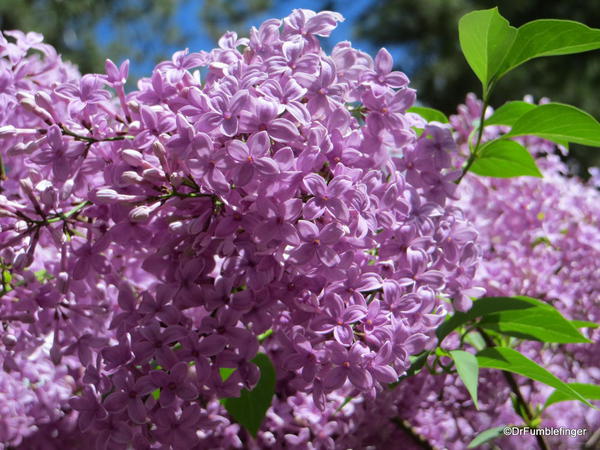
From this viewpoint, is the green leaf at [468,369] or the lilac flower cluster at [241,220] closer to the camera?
the lilac flower cluster at [241,220]

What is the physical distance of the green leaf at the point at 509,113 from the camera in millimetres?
1224

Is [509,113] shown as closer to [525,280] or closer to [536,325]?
[536,325]

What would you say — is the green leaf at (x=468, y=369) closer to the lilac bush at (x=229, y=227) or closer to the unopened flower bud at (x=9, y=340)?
the lilac bush at (x=229, y=227)

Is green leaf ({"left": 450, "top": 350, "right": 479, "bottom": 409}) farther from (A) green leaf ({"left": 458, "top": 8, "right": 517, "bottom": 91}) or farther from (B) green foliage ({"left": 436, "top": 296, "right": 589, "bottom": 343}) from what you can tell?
(A) green leaf ({"left": 458, "top": 8, "right": 517, "bottom": 91})

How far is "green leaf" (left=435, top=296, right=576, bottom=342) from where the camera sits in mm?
1070

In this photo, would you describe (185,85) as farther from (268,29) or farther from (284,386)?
(284,386)

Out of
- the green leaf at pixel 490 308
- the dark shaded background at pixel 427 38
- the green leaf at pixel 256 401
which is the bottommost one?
the green leaf at pixel 256 401

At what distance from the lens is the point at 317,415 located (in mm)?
1383

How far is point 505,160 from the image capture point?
3.91ft

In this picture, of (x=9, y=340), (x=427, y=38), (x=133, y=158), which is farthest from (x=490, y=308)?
(x=427, y=38)

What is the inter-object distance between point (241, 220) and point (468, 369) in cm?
41

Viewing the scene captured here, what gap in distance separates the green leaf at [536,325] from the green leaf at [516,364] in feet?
0.21

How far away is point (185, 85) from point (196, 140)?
0.56 ft

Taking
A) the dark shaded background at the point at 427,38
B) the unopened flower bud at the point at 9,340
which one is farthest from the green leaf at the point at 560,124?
the dark shaded background at the point at 427,38
